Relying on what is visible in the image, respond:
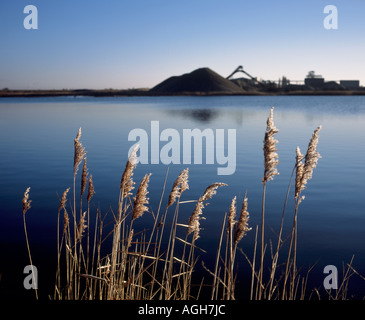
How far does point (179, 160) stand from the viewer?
18.5 meters

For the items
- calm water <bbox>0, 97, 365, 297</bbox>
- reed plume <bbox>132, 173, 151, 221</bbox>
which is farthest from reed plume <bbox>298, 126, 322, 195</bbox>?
calm water <bbox>0, 97, 365, 297</bbox>

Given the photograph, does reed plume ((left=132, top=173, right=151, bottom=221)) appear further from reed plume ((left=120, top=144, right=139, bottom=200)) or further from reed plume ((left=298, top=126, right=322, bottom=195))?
reed plume ((left=298, top=126, right=322, bottom=195))

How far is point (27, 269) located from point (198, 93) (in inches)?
6880

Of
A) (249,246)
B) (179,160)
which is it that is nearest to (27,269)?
(249,246)

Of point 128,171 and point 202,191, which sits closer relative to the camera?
point 128,171

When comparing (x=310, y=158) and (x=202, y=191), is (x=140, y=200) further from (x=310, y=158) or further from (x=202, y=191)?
(x=202, y=191)

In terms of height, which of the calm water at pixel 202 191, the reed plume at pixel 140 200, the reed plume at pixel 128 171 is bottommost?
the calm water at pixel 202 191

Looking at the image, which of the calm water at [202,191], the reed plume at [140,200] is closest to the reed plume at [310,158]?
the reed plume at [140,200]

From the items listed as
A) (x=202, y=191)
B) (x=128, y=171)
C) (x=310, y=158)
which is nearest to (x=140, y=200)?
(x=128, y=171)

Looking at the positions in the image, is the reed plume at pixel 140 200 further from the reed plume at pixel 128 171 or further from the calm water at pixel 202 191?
the calm water at pixel 202 191

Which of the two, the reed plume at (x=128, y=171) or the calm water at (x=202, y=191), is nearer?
the reed plume at (x=128, y=171)
